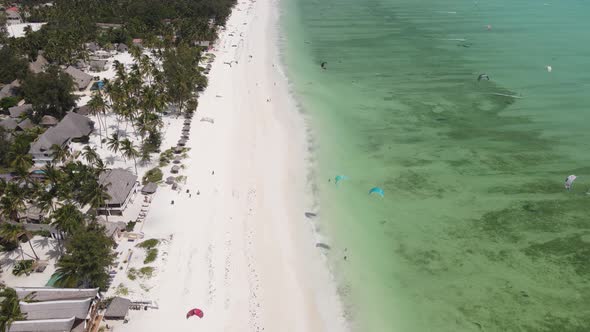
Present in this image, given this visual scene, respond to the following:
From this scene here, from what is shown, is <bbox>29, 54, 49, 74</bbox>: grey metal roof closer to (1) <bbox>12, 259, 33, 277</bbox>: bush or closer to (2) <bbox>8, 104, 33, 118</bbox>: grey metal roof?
(2) <bbox>8, 104, 33, 118</bbox>: grey metal roof

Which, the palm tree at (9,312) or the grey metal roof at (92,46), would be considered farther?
the grey metal roof at (92,46)

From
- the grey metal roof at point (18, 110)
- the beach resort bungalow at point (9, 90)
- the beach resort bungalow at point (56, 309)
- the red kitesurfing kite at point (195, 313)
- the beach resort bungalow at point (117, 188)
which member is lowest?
the red kitesurfing kite at point (195, 313)

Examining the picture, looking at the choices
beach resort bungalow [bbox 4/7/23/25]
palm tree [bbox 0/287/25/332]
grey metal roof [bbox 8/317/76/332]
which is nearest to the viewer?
palm tree [bbox 0/287/25/332]

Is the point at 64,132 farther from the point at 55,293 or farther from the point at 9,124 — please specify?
the point at 55,293

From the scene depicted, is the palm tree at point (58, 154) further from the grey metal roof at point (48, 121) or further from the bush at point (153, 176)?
the grey metal roof at point (48, 121)

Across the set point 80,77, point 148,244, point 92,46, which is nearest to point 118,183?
point 148,244

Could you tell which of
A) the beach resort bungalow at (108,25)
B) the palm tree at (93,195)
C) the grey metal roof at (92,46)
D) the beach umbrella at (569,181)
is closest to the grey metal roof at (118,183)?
the palm tree at (93,195)

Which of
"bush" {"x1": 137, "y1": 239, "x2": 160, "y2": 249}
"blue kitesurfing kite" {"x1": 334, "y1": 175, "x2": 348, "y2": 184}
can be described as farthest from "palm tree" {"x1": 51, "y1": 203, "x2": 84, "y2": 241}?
"blue kitesurfing kite" {"x1": 334, "y1": 175, "x2": 348, "y2": 184}

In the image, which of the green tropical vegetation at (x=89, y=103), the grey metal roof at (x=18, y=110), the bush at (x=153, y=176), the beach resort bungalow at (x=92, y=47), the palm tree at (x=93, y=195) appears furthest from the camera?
the beach resort bungalow at (x=92, y=47)
